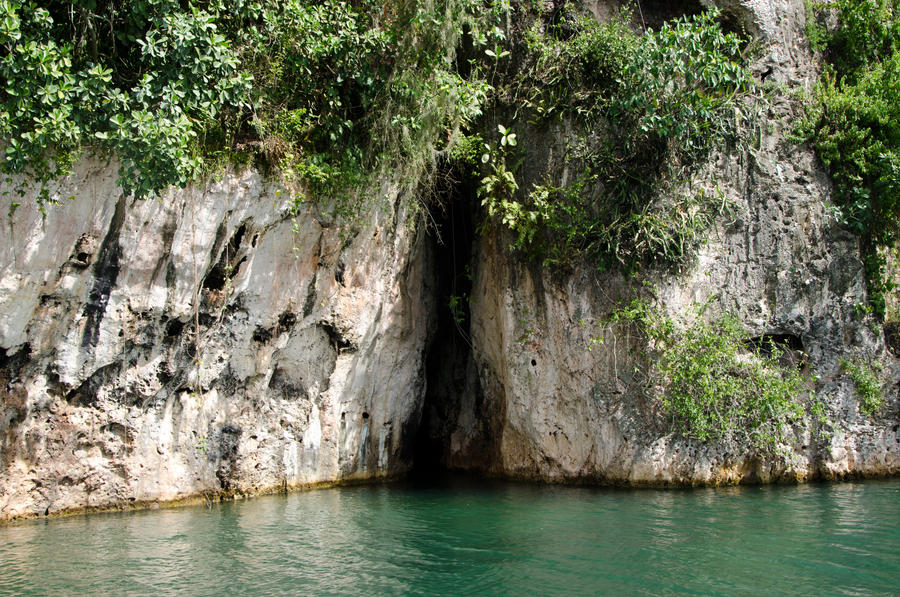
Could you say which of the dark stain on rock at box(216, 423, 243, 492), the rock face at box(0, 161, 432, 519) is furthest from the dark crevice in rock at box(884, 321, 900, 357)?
the dark stain on rock at box(216, 423, 243, 492)

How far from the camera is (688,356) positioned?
9.30m

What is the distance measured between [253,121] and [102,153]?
174 cm

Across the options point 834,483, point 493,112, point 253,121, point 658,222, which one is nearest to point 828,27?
point 658,222

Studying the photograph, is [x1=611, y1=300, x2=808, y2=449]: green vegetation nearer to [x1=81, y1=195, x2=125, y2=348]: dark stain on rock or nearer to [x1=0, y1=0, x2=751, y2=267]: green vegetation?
[x1=0, y1=0, x2=751, y2=267]: green vegetation

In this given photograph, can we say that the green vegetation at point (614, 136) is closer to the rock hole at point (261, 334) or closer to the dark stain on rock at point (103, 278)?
the rock hole at point (261, 334)

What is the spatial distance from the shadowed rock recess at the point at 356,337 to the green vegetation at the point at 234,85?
0.62 meters

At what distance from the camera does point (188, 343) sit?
28.5 feet

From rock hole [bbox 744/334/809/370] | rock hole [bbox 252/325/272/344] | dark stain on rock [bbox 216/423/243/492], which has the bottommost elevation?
dark stain on rock [bbox 216/423/243/492]

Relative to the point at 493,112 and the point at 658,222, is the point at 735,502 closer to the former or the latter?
the point at 658,222


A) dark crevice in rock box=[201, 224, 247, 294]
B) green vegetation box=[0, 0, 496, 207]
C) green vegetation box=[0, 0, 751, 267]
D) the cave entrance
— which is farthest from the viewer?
the cave entrance

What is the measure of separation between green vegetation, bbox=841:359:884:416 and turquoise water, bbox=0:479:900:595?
1397 millimetres

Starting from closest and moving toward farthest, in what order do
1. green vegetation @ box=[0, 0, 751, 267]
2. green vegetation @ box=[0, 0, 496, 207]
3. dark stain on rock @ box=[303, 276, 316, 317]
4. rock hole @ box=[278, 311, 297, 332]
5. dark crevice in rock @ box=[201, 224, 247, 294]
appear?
green vegetation @ box=[0, 0, 496, 207] < green vegetation @ box=[0, 0, 751, 267] < dark crevice in rock @ box=[201, 224, 247, 294] < rock hole @ box=[278, 311, 297, 332] < dark stain on rock @ box=[303, 276, 316, 317]

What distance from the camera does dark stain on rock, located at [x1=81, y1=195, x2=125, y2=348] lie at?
26.0 feet

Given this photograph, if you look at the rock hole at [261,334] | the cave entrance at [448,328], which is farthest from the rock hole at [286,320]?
the cave entrance at [448,328]
